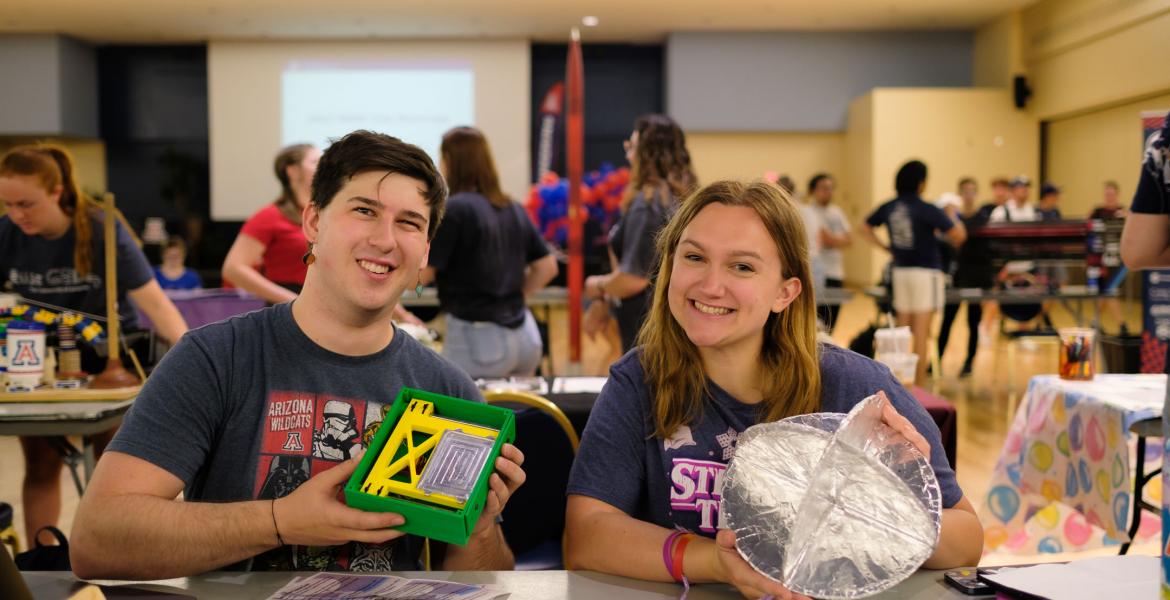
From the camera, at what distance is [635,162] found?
4000mm

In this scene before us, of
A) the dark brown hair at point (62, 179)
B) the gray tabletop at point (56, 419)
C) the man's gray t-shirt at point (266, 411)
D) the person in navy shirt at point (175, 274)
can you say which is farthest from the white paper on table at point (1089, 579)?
the person in navy shirt at point (175, 274)

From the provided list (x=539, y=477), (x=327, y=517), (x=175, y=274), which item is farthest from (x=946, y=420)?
(x=175, y=274)

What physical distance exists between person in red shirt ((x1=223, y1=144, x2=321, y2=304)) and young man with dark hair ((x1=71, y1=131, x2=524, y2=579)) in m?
2.65

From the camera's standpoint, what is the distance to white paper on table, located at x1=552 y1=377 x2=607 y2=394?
2.88 m

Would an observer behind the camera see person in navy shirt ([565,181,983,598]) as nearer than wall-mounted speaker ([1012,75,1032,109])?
Yes

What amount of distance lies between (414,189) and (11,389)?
1.85m

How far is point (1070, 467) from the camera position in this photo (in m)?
3.14

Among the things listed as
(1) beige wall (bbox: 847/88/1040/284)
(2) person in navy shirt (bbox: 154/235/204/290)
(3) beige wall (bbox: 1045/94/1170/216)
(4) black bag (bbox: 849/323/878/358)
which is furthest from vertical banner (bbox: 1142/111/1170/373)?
(1) beige wall (bbox: 847/88/1040/284)

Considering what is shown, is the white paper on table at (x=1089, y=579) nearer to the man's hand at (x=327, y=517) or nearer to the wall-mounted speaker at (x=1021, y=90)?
the man's hand at (x=327, y=517)

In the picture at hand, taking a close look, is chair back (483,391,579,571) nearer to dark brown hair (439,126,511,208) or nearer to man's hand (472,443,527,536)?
man's hand (472,443,527,536)

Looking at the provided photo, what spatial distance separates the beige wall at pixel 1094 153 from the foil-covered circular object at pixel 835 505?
10581 mm

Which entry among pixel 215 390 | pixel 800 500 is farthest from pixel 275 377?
pixel 800 500

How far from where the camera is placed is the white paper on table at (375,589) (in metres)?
1.28

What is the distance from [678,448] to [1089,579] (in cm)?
57
